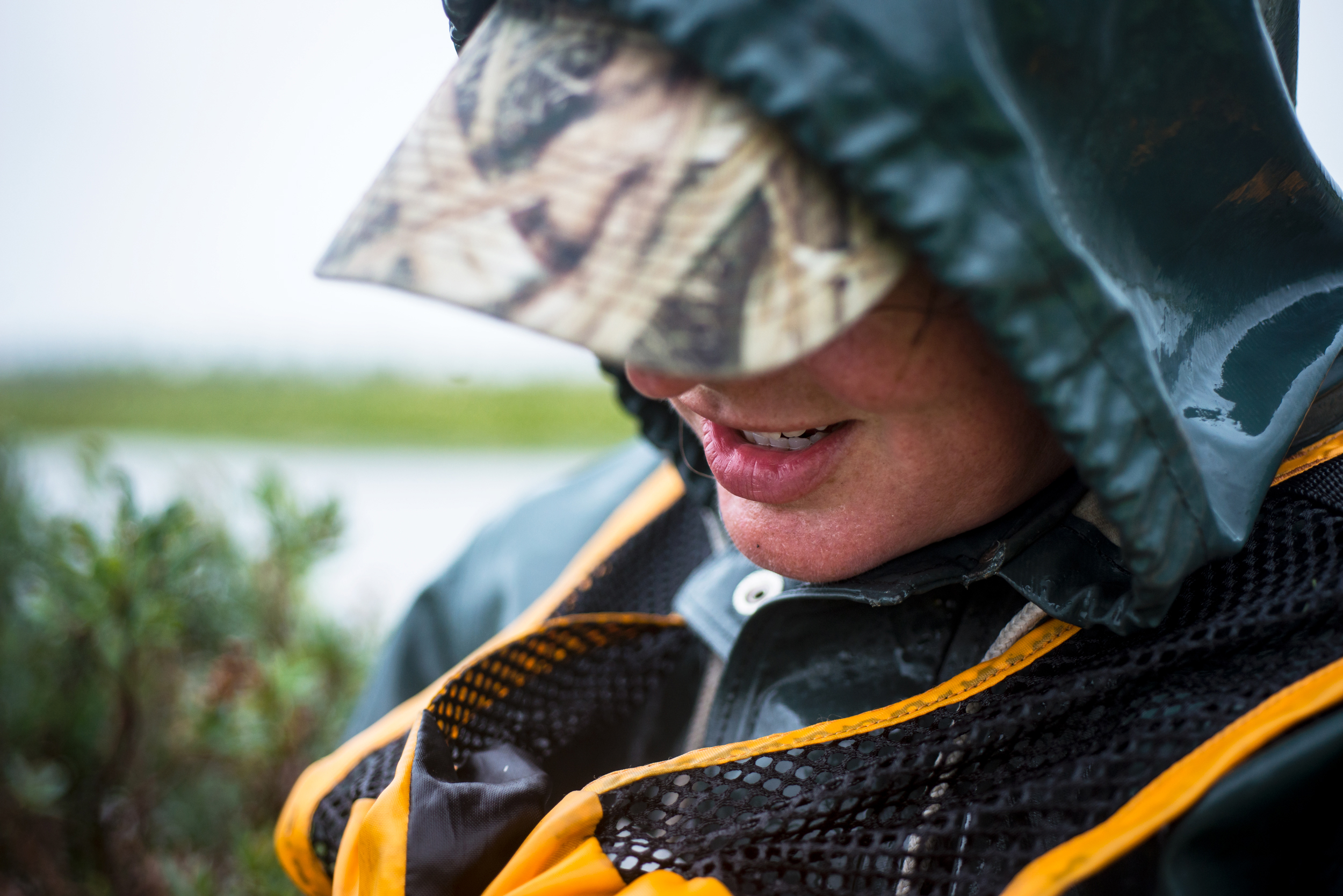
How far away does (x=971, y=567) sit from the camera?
860 mm

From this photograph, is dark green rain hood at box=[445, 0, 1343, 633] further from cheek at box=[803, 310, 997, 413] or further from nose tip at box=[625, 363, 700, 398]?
nose tip at box=[625, 363, 700, 398]

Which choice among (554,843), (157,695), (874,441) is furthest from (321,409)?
(874,441)

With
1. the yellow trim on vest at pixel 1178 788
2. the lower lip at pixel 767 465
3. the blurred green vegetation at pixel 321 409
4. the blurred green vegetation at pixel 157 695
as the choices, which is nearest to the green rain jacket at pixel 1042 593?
the yellow trim on vest at pixel 1178 788

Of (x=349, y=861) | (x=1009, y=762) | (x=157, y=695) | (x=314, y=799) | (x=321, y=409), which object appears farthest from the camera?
(x=321, y=409)

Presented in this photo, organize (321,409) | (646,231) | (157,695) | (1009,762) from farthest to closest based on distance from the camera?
(321,409)
(157,695)
(1009,762)
(646,231)

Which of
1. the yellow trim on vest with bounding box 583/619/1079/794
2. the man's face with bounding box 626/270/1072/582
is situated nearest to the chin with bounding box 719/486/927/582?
the man's face with bounding box 626/270/1072/582

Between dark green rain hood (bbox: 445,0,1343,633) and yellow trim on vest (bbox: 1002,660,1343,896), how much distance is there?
3.9 inches

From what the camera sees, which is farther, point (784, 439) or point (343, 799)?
point (343, 799)

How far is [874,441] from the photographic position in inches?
30.7

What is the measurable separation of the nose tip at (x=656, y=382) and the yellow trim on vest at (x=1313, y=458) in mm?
552

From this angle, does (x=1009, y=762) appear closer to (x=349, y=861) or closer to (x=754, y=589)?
(x=754, y=589)

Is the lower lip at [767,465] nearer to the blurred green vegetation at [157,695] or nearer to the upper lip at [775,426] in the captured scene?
the upper lip at [775,426]

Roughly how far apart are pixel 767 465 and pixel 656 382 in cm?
14

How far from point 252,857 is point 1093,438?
1431 mm
